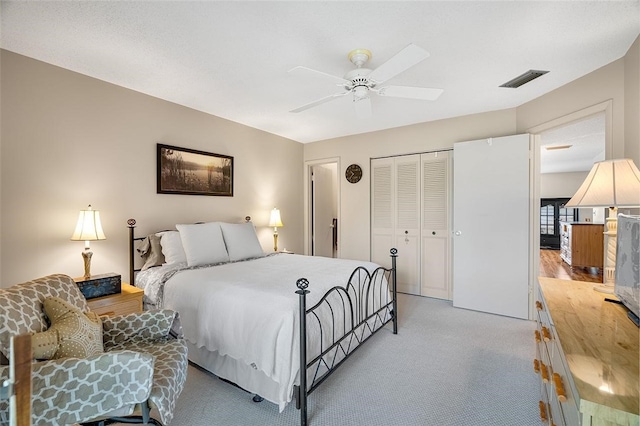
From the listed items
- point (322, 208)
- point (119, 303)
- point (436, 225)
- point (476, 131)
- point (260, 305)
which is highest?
point (476, 131)

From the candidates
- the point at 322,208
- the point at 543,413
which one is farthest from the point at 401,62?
A: the point at 322,208

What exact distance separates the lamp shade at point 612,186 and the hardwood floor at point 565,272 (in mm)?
4590

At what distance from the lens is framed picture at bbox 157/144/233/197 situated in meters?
3.32

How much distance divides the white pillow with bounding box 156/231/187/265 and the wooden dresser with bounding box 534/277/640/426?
2955mm

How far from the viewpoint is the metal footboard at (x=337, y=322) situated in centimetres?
175

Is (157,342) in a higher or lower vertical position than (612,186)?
lower

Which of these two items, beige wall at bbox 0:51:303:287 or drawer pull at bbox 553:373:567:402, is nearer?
drawer pull at bbox 553:373:567:402

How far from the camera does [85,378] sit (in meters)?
1.24

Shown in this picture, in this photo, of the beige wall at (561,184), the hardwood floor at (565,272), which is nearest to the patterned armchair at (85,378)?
the hardwood floor at (565,272)

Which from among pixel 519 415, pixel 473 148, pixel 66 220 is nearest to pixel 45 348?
pixel 66 220

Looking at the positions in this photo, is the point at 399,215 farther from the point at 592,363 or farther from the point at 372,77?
the point at 592,363

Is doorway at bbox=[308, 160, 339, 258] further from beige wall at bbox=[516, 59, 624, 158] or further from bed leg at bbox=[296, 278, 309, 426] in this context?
bed leg at bbox=[296, 278, 309, 426]

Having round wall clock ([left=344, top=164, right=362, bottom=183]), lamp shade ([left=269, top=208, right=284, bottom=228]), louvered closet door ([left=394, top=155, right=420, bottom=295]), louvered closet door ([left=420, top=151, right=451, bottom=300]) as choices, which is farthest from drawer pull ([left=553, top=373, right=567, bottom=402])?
round wall clock ([left=344, top=164, right=362, bottom=183])

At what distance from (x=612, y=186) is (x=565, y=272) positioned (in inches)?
219
